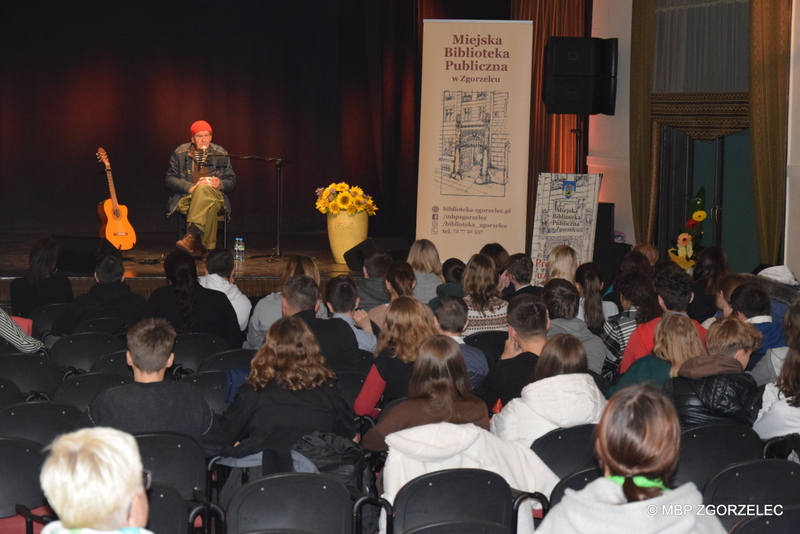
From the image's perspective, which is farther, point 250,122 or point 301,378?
point 250,122

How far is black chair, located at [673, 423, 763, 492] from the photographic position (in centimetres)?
329

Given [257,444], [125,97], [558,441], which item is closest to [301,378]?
[257,444]

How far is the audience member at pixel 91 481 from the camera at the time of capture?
158 cm

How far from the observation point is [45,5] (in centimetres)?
1153

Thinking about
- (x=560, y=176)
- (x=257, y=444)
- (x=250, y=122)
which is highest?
(x=250, y=122)

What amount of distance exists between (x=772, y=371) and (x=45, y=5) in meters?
10.4

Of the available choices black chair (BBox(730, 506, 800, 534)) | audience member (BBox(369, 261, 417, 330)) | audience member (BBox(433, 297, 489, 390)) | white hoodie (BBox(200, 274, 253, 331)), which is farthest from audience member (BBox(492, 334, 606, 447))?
white hoodie (BBox(200, 274, 253, 331))

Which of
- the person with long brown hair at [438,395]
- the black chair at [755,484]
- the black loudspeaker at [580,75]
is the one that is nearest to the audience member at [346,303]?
the person with long brown hair at [438,395]

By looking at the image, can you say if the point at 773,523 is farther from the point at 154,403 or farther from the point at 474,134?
the point at 474,134

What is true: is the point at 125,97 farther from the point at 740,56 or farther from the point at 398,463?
the point at 398,463

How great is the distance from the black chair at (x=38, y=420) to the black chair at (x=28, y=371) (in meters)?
0.95

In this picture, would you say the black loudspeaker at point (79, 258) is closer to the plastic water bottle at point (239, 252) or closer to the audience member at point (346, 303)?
the plastic water bottle at point (239, 252)

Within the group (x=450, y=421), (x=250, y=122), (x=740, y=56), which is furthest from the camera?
(x=250, y=122)

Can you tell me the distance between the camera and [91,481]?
1.58 metres
